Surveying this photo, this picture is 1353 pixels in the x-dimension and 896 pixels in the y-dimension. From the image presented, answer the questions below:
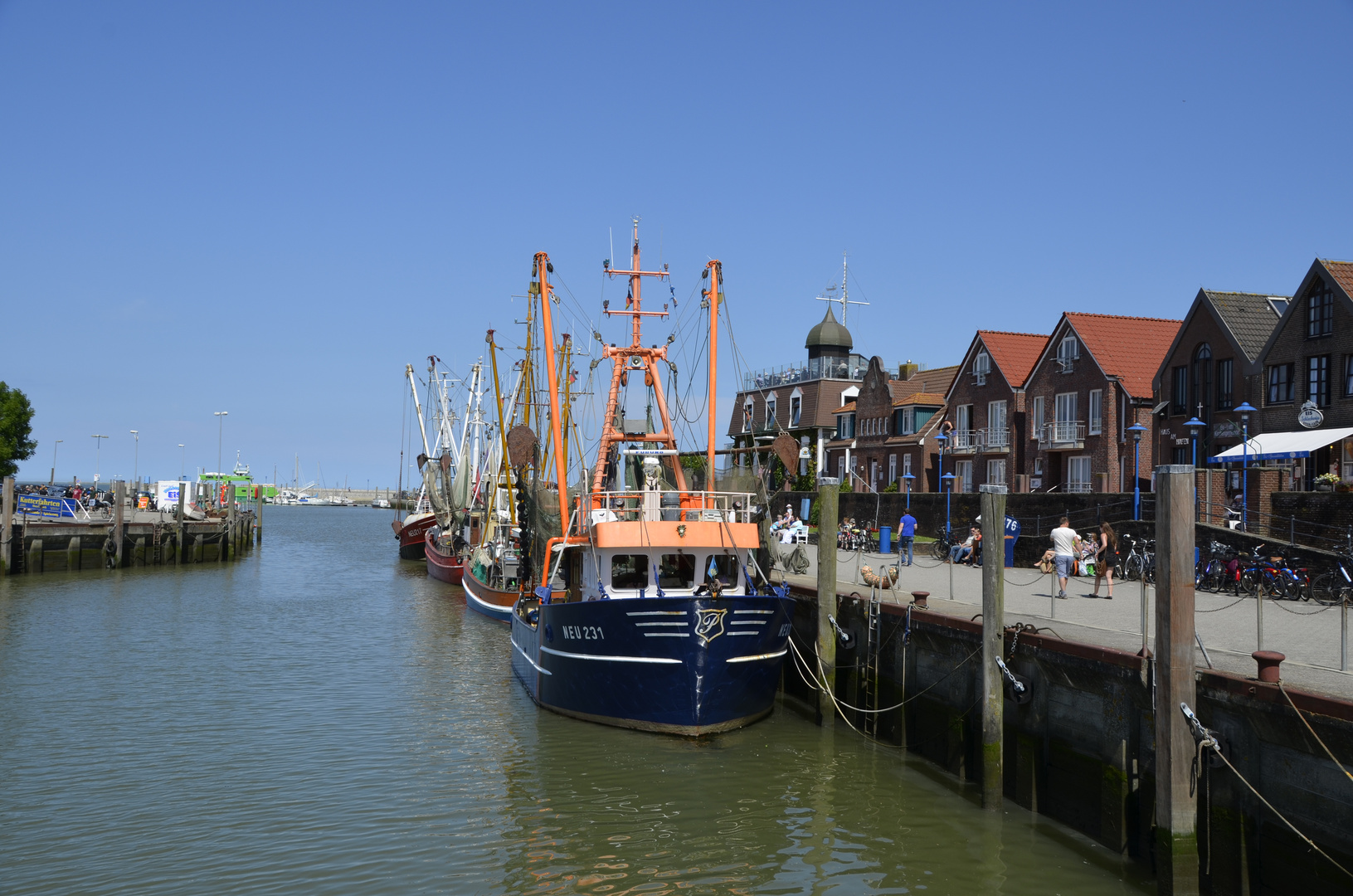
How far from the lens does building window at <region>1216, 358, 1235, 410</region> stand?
39.9 metres

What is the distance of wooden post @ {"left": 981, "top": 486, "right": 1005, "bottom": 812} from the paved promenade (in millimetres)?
943

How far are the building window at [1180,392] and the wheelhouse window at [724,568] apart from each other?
29441 mm

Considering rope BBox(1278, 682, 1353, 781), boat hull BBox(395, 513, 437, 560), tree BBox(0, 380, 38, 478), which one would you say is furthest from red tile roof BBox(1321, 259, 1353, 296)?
tree BBox(0, 380, 38, 478)

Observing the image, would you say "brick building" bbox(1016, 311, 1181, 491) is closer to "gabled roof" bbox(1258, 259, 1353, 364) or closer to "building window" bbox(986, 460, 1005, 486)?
"building window" bbox(986, 460, 1005, 486)

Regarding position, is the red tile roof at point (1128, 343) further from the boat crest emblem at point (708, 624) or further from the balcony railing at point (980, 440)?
the boat crest emblem at point (708, 624)

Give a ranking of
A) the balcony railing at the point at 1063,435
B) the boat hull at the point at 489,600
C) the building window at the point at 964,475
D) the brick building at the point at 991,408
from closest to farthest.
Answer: the boat hull at the point at 489,600, the balcony railing at the point at 1063,435, the brick building at the point at 991,408, the building window at the point at 964,475

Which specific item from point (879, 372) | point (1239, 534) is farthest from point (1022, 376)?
point (1239, 534)

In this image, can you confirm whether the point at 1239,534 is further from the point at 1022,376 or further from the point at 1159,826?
Answer: the point at 1022,376

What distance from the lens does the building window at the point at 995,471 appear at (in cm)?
5328

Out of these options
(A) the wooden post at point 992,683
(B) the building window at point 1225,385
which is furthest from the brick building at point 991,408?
(A) the wooden post at point 992,683

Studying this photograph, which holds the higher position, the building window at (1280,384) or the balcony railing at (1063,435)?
the building window at (1280,384)

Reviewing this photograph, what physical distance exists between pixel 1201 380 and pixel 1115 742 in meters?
33.8

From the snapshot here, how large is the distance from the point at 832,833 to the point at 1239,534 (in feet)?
53.1

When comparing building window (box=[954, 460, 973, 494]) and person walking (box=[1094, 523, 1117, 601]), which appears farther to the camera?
building window (box=[954, 460, 973, 494])
